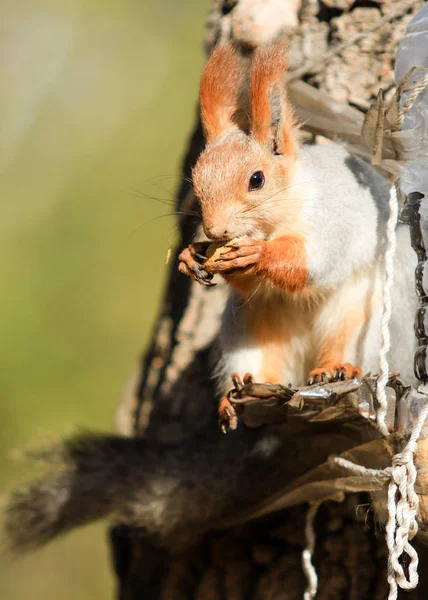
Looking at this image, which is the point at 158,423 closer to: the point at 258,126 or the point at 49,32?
the point at 258,126

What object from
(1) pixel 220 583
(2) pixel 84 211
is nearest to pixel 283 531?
(1) pixel 220 583

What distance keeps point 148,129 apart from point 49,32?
60cm

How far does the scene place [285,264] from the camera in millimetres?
1199

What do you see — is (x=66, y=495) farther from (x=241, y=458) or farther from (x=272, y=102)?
(x=272, y=102)

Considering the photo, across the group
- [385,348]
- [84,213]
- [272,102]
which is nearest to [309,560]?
[385,348]

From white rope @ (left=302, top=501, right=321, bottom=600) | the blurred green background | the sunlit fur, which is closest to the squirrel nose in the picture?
the sunlit fur

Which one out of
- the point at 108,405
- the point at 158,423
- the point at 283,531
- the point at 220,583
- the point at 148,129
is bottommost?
the point at 220,583

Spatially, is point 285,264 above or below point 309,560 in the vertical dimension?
above

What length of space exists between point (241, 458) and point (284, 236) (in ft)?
1.69

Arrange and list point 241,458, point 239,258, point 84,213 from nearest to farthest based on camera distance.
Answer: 1. point 239,258
2. point 241,458
3. point 84,213

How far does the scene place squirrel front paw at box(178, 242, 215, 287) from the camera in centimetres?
116

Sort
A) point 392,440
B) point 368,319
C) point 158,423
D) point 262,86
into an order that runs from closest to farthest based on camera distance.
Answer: point 392,440, point 262,86, point 368,319, point 158,423

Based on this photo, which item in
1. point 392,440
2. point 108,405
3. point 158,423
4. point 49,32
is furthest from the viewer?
point 49,32

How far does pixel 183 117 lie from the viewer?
2.69 m
